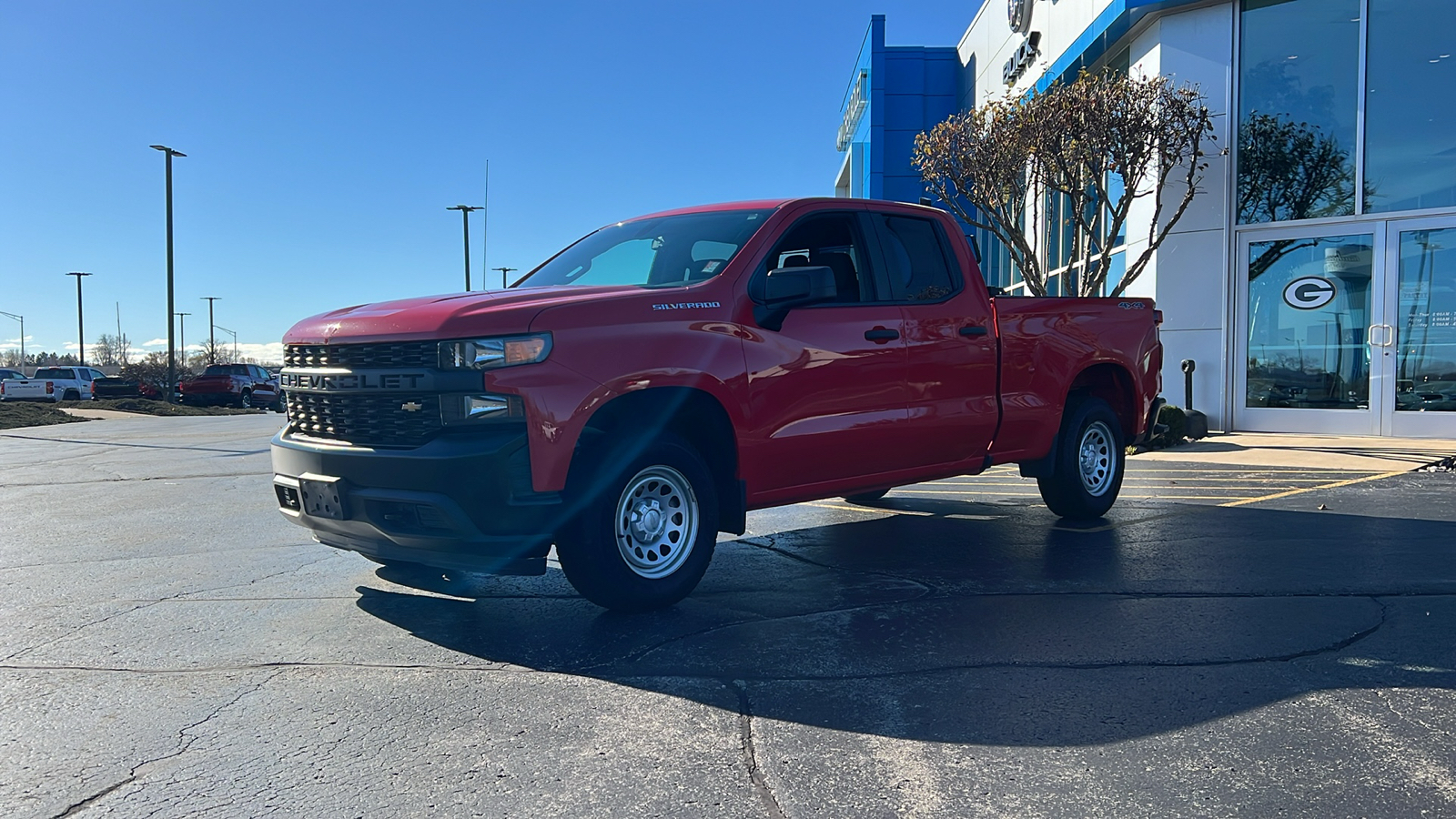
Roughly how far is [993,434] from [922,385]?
87 centimetres

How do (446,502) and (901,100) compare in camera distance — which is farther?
(901,100)

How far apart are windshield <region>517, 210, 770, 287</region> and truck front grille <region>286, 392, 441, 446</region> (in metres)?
1.44

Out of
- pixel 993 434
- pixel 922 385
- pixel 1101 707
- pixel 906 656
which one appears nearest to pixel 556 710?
pixel 906 656

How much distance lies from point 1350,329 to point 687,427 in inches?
502

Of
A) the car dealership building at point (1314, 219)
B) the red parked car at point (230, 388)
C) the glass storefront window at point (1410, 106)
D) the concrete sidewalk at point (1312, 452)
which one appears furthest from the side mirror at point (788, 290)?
the red parked car at point (230, 388)

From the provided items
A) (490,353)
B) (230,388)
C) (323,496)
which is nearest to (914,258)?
(490,353)

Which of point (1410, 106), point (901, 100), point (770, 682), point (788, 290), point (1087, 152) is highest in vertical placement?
point (901, 100)

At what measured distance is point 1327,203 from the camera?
1451cm

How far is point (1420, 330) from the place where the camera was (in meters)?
13.9

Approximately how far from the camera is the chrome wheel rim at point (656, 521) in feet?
15.6

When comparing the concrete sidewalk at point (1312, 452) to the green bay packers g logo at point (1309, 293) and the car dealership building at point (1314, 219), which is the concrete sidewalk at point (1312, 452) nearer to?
the car dealership building at point (1314, 219)

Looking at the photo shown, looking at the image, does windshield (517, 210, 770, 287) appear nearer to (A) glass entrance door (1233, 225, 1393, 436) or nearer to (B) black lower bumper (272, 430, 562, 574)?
(B) black lower bumper (272, 430, 562, 574)

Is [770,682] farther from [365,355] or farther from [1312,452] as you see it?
[1312,452]

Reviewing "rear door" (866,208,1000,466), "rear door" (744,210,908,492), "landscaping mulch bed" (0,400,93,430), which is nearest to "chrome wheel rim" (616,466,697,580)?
"rear door" (744,210,908,492)
